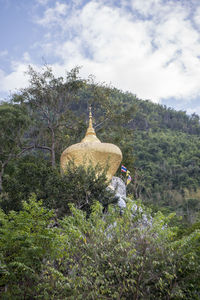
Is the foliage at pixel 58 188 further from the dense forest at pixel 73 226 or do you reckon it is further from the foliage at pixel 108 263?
the foliage at pixel 108 263

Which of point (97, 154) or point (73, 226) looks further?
point (97, 154)

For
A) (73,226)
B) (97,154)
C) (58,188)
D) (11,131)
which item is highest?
(11,131)

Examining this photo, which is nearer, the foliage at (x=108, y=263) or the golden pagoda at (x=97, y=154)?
the foliage at (x=108, y=263)

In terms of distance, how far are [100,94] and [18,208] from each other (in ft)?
46.1

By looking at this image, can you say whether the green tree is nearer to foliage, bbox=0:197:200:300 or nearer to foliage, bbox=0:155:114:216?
foliage, bbox=0:155:114:216

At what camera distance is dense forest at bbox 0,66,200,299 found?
19.4 ft

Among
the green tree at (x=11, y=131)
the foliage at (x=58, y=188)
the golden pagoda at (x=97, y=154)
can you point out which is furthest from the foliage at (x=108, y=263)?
the green tree at (x=11, y=131)

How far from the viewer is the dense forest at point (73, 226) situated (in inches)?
233

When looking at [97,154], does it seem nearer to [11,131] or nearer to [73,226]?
[11,131]

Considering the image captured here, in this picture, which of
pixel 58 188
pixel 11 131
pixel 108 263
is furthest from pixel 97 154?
pixel 108 263

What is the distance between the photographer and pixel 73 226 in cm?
628

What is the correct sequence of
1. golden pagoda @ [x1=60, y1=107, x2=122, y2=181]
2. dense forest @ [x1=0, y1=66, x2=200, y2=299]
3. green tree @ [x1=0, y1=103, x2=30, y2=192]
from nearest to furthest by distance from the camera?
dense forest @ [x1=0, y1=66, x2=200, y2=299], golden pagoda @ [x1=60, y1=107, x2=122, y2=181], green tree @ [x1=0, y1=103, x2=30, y2=192]

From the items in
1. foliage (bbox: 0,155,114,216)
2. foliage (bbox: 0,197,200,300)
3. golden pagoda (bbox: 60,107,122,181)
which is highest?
golden pagoda (bbox: 60,107,122,181)

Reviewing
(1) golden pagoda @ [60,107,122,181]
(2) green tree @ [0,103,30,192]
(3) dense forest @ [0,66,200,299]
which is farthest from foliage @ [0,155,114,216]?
(2) green tree @ [0,103,30,192]
